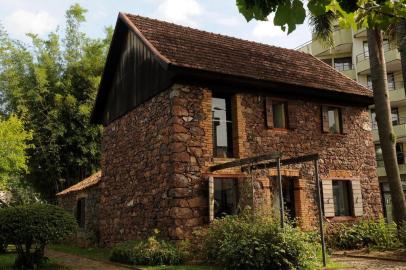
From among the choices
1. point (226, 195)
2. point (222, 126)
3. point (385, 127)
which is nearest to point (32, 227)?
point (226, 195)

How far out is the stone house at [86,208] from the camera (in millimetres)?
16891

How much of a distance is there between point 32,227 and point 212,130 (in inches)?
219

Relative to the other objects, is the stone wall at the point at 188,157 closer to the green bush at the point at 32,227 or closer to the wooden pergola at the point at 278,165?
the wooden pergola at the point at 278,165

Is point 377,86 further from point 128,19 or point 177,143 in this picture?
point 128,19

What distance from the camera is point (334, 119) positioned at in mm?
15289

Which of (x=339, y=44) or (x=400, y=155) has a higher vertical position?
(x=339, y=44)

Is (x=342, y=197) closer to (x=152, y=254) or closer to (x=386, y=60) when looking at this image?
(x=152, y=254)

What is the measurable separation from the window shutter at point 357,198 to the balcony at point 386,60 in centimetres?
1798

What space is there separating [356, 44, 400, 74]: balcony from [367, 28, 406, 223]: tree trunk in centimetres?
1672

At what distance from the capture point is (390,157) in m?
13.7

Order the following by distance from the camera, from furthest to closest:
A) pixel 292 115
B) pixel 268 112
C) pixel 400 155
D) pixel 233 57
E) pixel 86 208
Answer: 1. pixel 400 155
2. pixel 86 208
3. pixel 233 57
4. pixel 292 115
5. pixel 268 112

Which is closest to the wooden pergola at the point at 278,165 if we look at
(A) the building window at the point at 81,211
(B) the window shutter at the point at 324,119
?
(B) the window shutter at the point at 324,119

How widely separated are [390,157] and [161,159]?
738 centimetres

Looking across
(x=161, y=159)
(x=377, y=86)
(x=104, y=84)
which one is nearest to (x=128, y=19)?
(x=104, y=84)
